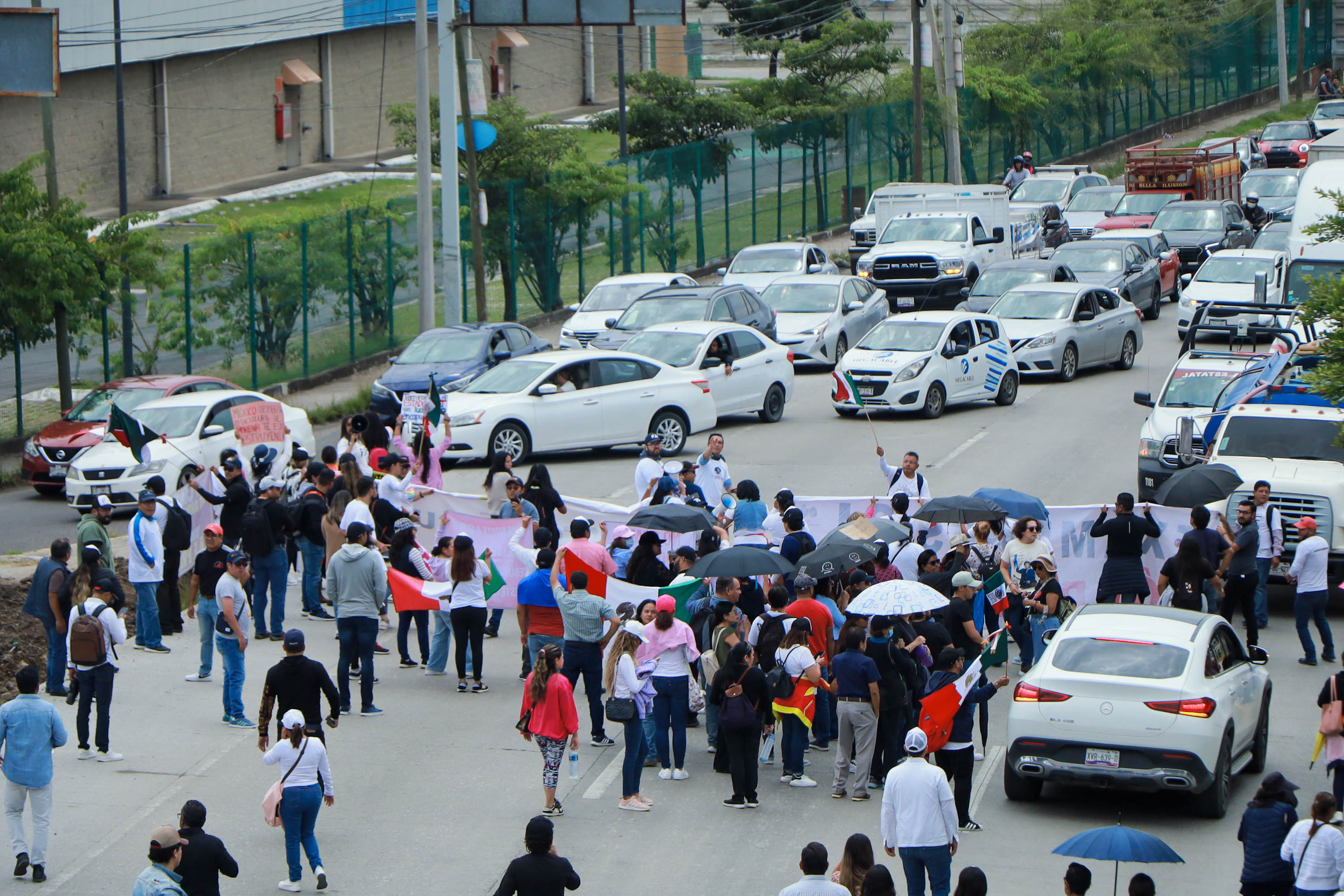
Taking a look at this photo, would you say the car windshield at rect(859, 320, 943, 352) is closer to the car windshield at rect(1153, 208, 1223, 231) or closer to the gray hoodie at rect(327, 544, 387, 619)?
the gray hoodie at rect(327, 544, 387, 619)

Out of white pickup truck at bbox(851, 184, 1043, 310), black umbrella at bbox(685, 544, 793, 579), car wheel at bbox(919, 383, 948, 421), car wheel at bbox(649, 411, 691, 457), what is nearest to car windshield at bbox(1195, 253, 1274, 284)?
white pickup truck at bbox(851, 184, 1043, 310)

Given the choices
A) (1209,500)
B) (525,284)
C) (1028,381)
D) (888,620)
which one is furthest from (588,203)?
(888,620)

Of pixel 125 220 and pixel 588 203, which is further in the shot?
pixel 588 203

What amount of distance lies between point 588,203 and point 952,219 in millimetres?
8266

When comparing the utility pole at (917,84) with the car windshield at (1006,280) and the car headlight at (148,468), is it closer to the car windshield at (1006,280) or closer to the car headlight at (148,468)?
the car windshield at (1006,280)

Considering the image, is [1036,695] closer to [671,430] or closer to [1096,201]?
[671,430]

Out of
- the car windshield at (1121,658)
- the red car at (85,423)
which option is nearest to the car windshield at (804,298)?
the red car at (85,423)

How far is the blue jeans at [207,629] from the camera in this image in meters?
14.5

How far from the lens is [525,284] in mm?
37344

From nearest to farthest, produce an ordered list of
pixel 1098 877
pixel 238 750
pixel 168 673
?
pixel 1098 877 → pixel 238 750 → pixel 168 673

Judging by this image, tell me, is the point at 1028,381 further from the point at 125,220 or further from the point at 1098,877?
the point at 1098,877

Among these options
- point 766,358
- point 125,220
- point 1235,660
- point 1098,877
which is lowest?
point 1098,877

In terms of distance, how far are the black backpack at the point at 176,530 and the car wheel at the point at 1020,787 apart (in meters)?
8.19

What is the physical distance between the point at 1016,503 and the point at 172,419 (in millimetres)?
12605
